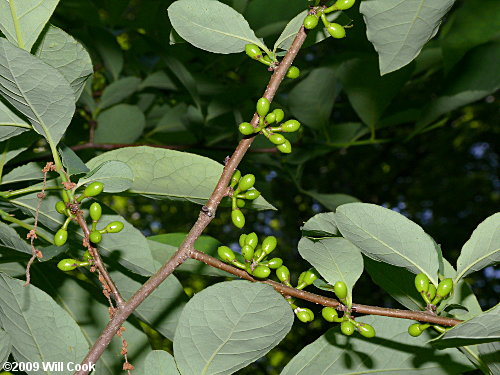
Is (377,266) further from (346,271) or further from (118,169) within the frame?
(118,169)

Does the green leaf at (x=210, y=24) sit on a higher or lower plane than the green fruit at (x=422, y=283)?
higher

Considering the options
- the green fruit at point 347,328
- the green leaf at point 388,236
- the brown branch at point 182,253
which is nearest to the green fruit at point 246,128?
the brown branch at point 182,253

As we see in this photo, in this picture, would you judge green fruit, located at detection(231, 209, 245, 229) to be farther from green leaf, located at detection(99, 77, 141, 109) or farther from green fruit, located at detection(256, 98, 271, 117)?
green leaf, located at detection(99, 77, 141, 109)

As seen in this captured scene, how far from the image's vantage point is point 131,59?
1.62m

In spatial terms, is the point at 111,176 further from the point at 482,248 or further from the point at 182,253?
the point at 482,248

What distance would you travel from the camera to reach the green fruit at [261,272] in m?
0.59

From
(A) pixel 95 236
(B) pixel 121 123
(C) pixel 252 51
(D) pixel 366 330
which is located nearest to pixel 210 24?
(C) pixel 252 51

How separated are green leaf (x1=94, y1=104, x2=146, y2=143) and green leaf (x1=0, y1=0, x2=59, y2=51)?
714 millimetres

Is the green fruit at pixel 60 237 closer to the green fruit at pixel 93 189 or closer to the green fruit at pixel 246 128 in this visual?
the green fruit at pixel 93 189

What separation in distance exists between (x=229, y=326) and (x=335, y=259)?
0.46 feet

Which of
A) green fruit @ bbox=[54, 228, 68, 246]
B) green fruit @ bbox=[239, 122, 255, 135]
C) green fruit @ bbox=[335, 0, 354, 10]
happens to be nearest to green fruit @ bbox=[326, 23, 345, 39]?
green fruit @ bbox=[335, 0, 354, 10]

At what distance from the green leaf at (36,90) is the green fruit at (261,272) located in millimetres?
261

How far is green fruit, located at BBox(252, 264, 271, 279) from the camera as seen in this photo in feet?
1.93

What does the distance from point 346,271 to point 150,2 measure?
3.67 ft
